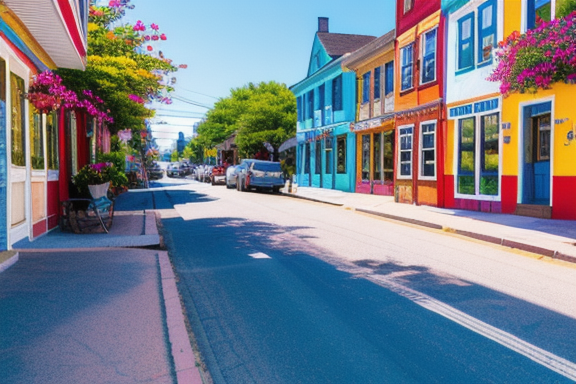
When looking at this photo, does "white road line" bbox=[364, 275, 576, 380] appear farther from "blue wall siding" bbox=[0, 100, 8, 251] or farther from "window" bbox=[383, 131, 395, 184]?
"window" bbox=[383, 131, 395, 184]

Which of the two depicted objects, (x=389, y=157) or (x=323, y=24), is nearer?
(x=389, y=157)

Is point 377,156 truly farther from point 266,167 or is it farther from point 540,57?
point 540,57

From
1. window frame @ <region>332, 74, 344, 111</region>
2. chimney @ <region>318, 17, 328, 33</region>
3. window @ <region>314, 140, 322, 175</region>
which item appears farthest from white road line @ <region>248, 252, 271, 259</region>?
chimney @ <region>318, 17, 328, 33</region>

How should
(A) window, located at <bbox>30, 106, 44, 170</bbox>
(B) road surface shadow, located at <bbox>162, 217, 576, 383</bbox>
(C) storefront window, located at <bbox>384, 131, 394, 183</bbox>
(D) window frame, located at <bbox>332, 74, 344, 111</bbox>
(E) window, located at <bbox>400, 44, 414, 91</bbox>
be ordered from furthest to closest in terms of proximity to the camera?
(D) window frame, located at <bbox>332, 74, 344, 111</bbox> < (C) storefront window, located at <bbox>384, 131, 394, 183</bbox> < (E) window, located at <bbox>400, 44, 414, 91</bbox> < (A) window, located at <bbox>30, 106, 44, 170</bbox> < (B) road surface shadow, located at <bbox>162, 217, 576, 383</bbox>

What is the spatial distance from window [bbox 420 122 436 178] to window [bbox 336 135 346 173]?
9129mm

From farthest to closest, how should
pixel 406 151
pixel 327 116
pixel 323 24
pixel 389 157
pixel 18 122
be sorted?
pixel 323 24 → pixel 327 116 → pixel 389 157 → pixel 406 151 → pixel 18 122

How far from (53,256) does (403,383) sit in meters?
6.11

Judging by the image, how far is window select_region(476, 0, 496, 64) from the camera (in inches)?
571

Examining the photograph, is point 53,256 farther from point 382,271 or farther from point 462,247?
point 462,247

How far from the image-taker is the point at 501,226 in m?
11.6

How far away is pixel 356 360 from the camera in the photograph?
12.9 feet

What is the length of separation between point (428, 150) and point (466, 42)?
3672mm

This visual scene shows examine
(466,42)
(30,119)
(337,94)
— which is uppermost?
(337,94)

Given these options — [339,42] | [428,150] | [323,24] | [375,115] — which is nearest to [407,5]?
[375,115]
